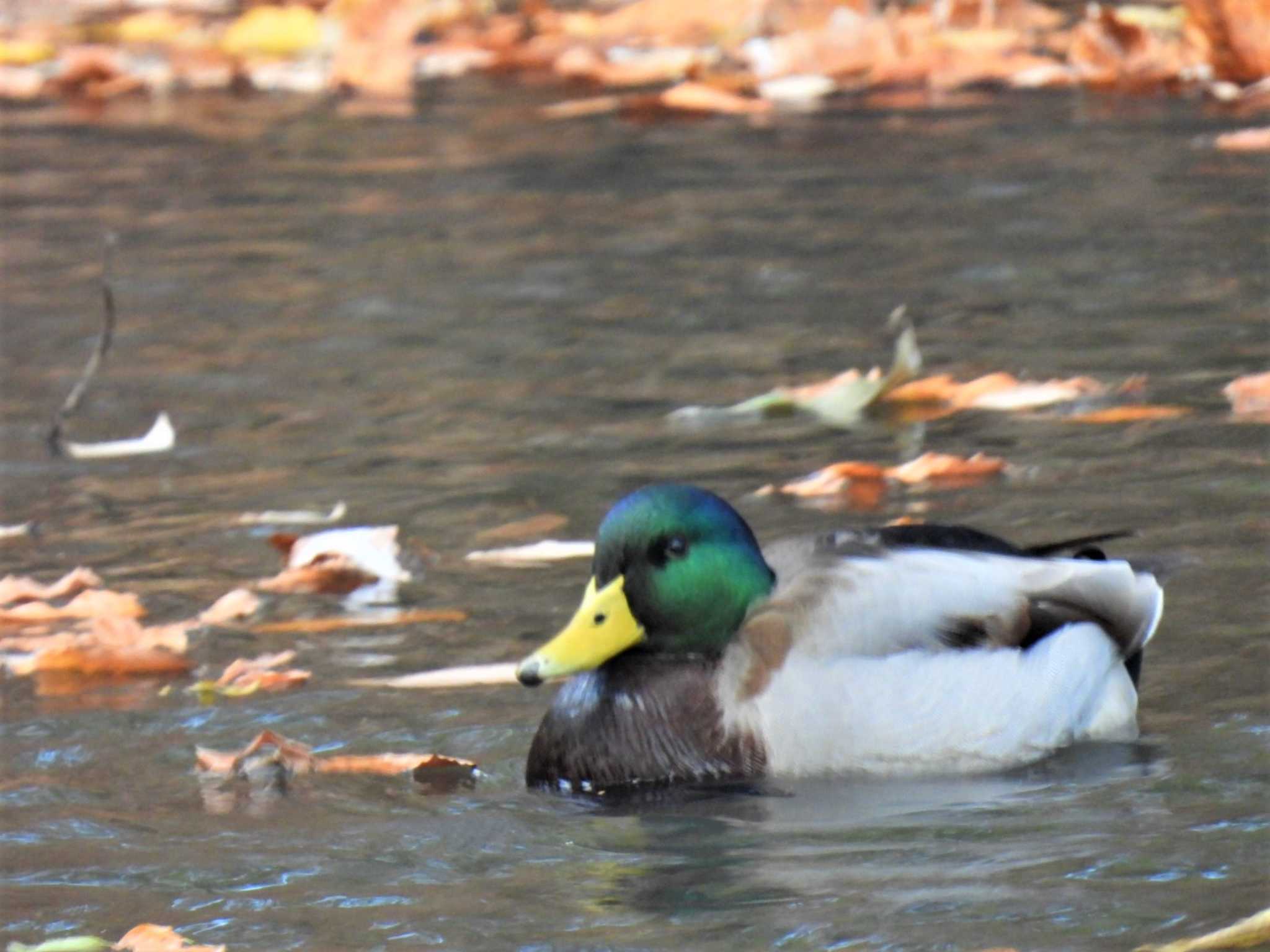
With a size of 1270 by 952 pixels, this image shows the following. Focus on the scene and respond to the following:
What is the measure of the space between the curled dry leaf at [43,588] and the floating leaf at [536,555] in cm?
90

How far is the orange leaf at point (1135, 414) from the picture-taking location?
7180mm

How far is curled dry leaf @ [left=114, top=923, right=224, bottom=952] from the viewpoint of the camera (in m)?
3.98

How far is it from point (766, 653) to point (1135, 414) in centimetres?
262

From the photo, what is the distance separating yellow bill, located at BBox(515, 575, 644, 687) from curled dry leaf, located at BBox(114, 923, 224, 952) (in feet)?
3.21

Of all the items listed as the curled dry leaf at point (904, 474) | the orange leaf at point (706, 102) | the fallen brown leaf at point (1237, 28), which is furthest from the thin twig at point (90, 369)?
the fallen brown leaf at point (1237, 28)

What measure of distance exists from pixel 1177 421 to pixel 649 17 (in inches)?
312

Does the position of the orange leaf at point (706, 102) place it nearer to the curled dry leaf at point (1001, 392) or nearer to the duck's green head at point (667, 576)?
the curled dry leaf at point (1001, 392)

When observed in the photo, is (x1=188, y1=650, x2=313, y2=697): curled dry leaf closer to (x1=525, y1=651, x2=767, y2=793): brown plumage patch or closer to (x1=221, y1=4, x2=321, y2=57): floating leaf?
(x1=525, y1=651, x2=767, y2=793): brown plumage patch

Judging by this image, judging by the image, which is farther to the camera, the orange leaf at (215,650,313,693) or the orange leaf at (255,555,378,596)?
the orange leaf at (255,555,378,596)

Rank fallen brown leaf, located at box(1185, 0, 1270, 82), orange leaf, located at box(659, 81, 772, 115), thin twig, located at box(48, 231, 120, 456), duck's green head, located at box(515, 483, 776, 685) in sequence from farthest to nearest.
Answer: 1. orange leaf, located at box(659, 81, 772, 115)
2. fallen brown leaf, located at box(1185, 0, 1270, 82)
3. thin twig, located at box(48, 231, 120, 456)
4. duck's green head, located at box(515, 483, 776, 685)

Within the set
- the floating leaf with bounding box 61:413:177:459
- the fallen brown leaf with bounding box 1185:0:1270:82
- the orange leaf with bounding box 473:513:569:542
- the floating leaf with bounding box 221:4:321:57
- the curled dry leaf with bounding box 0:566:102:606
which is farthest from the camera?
the floating leaf with bounding box 221:4:321:57

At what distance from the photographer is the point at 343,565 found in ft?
20.5

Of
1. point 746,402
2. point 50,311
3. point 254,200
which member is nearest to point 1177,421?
point 746,402

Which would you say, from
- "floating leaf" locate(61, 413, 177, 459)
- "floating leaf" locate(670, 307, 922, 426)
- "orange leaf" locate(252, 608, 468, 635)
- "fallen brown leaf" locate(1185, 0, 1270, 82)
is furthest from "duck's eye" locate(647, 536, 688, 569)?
"fallen brown leaf" locate(1185, 0, 1270, 82)
